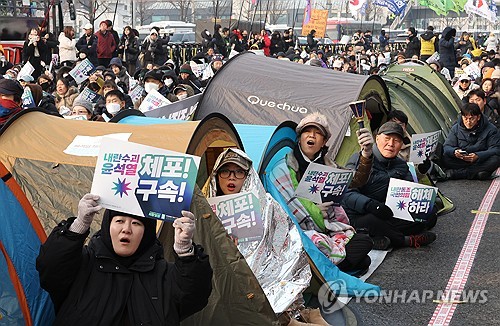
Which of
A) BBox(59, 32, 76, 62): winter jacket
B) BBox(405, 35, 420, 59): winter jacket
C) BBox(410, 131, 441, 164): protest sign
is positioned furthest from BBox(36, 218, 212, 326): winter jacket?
BBox(405, 35, 420, 59): winter jacket

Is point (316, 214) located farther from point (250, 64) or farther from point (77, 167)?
point (250, 64)

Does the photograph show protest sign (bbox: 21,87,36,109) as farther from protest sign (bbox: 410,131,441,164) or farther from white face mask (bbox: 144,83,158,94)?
protest sign (bbox: 410,131,441,164)

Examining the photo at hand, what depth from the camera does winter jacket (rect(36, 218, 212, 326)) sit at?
13.1 feet

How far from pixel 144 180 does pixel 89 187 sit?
143 centimetres

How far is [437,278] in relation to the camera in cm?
707

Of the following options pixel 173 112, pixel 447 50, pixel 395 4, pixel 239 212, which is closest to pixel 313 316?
pixel 239 212

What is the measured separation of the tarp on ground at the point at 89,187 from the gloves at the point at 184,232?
1.18 metres

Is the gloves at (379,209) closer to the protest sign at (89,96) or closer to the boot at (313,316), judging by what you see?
the boot at (313,316)

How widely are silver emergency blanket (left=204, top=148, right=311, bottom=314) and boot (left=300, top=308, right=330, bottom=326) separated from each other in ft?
0.36

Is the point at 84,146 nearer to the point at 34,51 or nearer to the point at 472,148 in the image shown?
the point at 472,148

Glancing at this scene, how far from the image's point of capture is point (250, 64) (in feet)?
36.8

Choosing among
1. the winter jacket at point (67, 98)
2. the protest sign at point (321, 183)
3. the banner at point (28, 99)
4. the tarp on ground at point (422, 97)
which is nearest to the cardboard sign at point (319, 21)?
the tarp on ground at point (422, 97)

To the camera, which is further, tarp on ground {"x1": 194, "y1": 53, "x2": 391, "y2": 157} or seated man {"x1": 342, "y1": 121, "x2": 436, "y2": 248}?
tarp on ground {"x1": 194, "y1": 53, "x2": 391, "y2": 157}

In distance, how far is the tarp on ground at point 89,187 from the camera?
5156 millimetres
